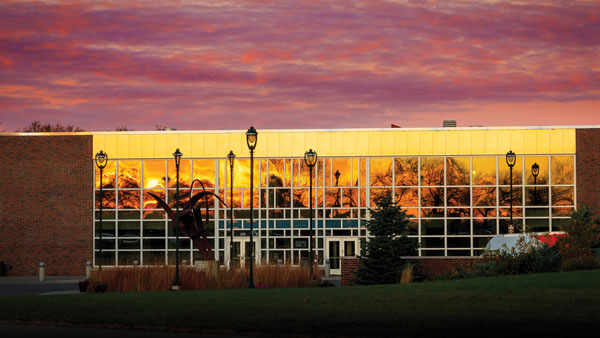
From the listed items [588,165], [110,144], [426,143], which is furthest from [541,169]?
[110,144]

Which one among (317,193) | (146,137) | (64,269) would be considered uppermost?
(146,137)

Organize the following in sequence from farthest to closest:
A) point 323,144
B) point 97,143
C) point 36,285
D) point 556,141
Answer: point 97,143 → point 323,144 → point 556,141 → point 36,285

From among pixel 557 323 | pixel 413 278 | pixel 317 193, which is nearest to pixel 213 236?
pixel 317 193

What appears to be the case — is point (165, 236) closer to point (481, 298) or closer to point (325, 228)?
point (325, 228)

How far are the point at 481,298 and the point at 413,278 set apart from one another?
34.6 feet

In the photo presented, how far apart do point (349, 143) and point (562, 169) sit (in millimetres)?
11871

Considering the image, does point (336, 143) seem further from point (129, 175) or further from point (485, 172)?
point (129, 175)

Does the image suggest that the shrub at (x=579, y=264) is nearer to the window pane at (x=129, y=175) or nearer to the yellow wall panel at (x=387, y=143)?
the yellow wall panel at (x=387, y=143)

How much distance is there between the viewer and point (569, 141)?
48.3m

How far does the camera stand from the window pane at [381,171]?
49500 mm

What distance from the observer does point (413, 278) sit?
30.1 meters

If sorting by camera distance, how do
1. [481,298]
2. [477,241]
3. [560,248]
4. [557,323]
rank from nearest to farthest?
[557,323] → [481,298] → [560,248] → [477,241]

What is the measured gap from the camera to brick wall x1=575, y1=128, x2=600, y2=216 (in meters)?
47.9

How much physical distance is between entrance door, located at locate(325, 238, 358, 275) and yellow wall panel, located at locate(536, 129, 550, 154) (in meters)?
11.4
